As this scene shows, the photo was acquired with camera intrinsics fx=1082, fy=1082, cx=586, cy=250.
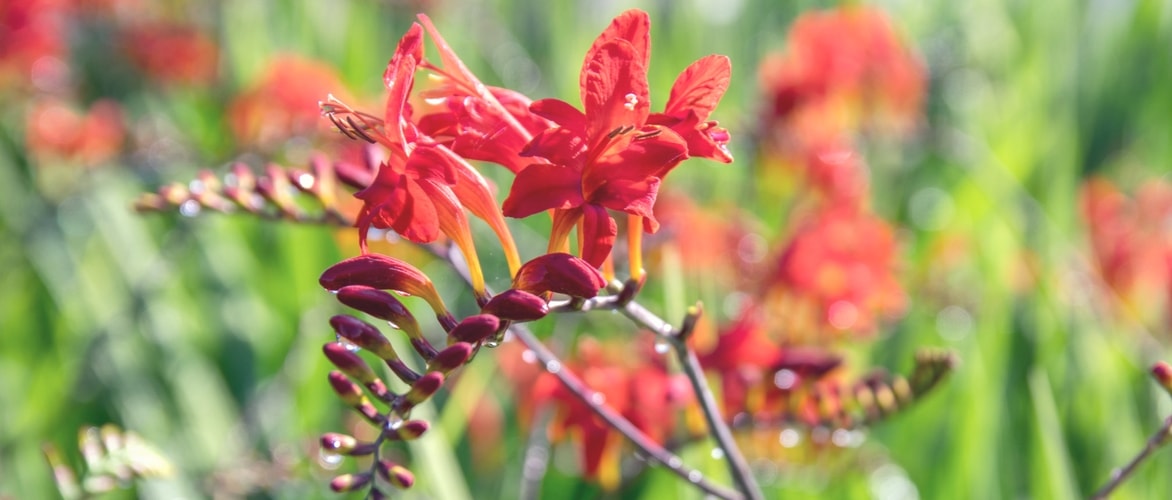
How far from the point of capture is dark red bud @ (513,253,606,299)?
659 mm

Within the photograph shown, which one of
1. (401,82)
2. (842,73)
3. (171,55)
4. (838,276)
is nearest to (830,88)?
(842,73)

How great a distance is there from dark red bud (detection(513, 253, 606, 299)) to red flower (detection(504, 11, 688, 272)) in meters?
0.03

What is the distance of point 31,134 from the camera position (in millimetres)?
2615

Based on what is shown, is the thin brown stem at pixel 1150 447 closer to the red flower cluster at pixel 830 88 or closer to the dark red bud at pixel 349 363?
the dark red bud at pixel 349 363

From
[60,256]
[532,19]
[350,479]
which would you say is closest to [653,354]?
[350,479]

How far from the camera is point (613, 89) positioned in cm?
69

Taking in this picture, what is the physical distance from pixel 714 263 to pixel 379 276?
4.53 feet

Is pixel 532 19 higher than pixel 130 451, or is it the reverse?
pixel 130 451

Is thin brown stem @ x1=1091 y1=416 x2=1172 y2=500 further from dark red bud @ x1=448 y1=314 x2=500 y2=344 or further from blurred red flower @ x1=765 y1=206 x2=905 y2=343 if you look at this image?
blurred red flower @ x1=765 y1=206 x2=905 y2=343

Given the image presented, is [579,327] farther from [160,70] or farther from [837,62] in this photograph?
[160,70]

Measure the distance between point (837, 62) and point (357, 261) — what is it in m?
1.91

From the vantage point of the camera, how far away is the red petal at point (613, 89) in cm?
69

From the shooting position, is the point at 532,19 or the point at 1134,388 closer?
the point at 1134,388

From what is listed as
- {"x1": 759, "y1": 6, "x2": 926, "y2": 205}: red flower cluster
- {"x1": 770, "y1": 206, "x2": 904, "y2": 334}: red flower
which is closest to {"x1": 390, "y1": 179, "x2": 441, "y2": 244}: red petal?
{"x1": 770, "y1": 206, "x2": 904, "y2": 334}: red flower
